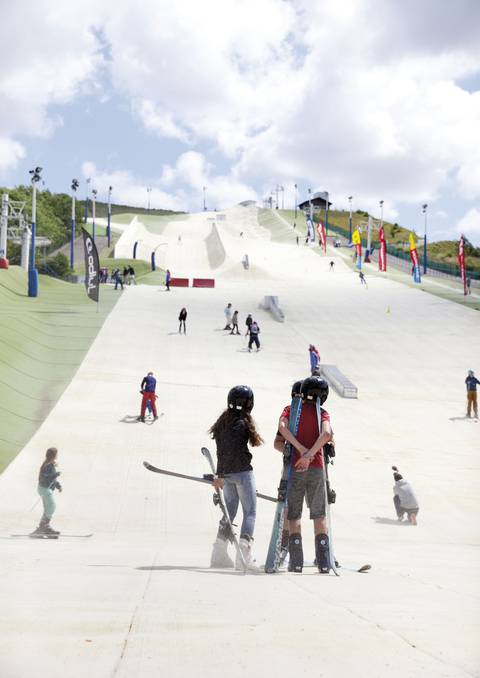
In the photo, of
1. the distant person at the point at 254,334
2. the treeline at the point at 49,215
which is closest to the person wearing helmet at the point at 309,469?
the distant person at the point at 254,334

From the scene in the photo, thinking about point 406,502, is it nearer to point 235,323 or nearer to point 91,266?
point 235,323

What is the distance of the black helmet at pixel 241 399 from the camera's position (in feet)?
20.4

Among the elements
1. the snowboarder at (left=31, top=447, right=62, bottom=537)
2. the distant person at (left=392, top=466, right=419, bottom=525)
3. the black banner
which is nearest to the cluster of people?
the black banner

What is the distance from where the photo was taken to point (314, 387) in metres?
6.12

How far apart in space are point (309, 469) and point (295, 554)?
0.66 metres

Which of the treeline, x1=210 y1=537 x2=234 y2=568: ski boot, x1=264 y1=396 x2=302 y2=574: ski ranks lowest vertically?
x1=210 y1=537 x2=234 y2=568: ski boot

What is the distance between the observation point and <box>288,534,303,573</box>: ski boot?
630cm

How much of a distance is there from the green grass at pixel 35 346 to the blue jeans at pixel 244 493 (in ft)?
25.1

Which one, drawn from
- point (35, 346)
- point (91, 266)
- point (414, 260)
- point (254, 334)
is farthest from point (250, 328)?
point (414, 260)

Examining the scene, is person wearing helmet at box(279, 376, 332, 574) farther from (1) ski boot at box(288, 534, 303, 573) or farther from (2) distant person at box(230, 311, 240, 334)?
(2) distant person at box(230, 311, 240, 334)

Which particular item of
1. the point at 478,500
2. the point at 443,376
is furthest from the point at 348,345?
the point at 478,500

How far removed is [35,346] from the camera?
80.7 ft

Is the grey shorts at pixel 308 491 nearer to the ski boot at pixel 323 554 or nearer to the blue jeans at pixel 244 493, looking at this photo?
the ski boot at pixel 323 554

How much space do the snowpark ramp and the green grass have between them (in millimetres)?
7374
